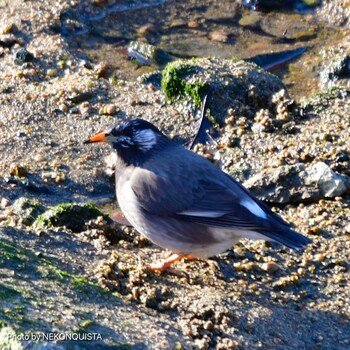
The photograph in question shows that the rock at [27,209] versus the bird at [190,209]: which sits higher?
the bird at [190,209]

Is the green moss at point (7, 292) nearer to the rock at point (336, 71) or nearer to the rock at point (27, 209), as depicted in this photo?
the rock at point (27, 209)

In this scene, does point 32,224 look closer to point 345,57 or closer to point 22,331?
point 22,331

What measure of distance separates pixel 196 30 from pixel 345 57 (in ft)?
6.64

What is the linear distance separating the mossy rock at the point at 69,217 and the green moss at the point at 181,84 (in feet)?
7.57

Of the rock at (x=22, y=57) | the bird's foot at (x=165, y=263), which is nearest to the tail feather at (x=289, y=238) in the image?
the bird's foot at (x=165, y=263)

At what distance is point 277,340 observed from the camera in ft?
18.0

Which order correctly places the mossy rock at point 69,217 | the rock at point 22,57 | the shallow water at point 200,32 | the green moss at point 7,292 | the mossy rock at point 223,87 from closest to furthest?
the green moss at point 7,292
the mossy rock at point 69,217
the mossy rock at point 223,87
the rock at point 22,57
the shallow water at point 200,32

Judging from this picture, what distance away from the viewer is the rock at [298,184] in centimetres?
725

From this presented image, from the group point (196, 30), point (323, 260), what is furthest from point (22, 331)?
point (196, 30)

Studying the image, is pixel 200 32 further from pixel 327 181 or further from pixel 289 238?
pixel 289 238

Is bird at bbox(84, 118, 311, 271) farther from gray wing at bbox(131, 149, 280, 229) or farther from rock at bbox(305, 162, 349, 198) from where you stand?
rock at bbox(305, 162, 349, 198)

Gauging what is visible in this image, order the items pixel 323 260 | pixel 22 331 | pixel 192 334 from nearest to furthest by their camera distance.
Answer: pixel 22 331 < pixel 192 334 < pixel 323 260

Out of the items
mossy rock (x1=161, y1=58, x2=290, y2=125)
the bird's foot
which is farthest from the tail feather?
mossy rock (x1=161, y1=58, x2=290, y2=125)

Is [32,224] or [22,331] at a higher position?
[22,331]
